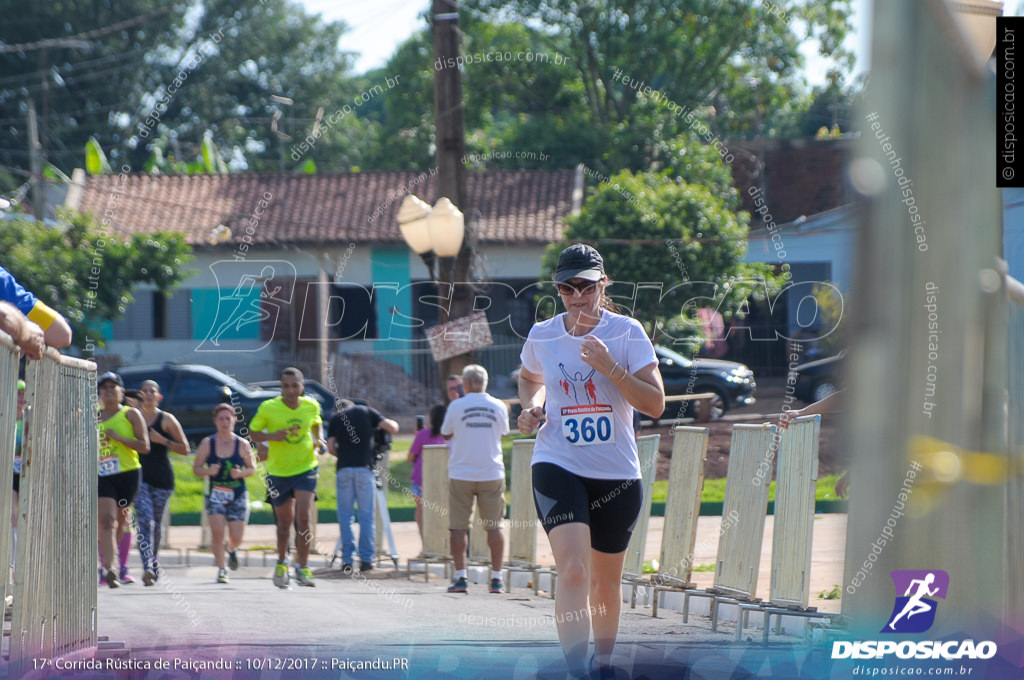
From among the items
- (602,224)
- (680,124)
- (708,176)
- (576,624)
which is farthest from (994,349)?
(680,124)

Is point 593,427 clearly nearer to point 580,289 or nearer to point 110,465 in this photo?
point 580,289

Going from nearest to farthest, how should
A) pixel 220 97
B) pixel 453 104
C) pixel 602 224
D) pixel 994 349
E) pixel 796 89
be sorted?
1. pixel 994 349
2. pixel 453 104
3. pixel 602 224
4. pixel 796 89
5. pixel 220 97

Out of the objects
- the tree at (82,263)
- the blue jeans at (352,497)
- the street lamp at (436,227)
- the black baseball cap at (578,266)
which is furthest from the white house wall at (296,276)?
the black baseball cap at (578,266)

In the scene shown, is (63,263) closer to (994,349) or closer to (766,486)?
(766,486)

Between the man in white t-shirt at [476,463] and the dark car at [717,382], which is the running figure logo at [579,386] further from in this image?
the dark car at [717,382]

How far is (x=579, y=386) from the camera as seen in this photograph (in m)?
4.81

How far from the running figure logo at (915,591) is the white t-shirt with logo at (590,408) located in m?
2.39

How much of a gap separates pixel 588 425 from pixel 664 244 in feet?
48.5

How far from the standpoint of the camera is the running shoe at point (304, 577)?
1021 cm

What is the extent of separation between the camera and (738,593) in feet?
23.4

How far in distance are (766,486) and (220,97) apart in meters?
35.4

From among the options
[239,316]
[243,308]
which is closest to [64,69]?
[243,308]

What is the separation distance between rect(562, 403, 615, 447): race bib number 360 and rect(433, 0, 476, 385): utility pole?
586cm

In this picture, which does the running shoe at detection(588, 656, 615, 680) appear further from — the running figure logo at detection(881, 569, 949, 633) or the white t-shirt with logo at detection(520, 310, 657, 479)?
the running figure logo at detection(881, 569, 949, 633)
